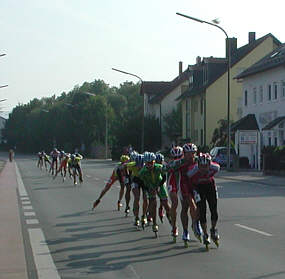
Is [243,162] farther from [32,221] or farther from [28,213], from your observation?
[32,221]

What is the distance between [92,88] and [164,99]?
6161 cm

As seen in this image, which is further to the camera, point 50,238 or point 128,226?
point 128,226

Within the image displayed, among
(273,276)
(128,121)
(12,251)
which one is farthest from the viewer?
(128,121)

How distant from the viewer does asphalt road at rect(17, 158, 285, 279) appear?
934 centimetres

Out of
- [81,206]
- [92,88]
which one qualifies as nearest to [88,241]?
[81,206]

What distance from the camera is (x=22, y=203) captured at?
829 inches

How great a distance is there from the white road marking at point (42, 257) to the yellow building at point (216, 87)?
48996mm

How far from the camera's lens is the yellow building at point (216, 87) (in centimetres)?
6338

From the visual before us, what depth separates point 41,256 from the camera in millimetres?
10656

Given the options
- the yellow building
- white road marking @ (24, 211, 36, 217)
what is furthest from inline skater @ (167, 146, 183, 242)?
the yellow building

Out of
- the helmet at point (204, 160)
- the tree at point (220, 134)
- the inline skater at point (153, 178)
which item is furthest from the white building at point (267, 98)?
the helmet at point (204, 160)

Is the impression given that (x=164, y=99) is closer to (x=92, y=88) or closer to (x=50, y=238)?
(x=92, y=88)

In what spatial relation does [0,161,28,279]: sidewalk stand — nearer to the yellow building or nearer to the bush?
the bush

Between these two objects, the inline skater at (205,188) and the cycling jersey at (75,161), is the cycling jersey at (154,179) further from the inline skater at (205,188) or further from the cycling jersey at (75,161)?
the cycling jersey at (75,161)
